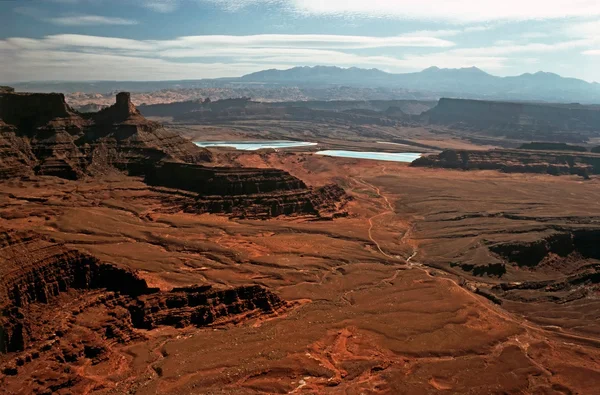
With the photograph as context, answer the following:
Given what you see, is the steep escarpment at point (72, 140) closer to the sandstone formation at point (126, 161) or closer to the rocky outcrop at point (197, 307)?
the sandstone formation at point (126, 161)

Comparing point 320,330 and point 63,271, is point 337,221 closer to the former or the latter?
point 320,330

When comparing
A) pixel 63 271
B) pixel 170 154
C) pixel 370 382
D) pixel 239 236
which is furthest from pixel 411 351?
pixel 170 154

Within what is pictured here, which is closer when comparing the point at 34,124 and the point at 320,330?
the point at 320,330

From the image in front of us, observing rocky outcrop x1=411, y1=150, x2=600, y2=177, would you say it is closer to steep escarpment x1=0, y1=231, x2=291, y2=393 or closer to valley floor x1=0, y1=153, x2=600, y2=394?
valley floor x1=0, y1=153, x2=600, y2=394

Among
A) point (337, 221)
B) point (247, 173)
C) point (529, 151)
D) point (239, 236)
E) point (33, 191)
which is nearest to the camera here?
point (239, 236)

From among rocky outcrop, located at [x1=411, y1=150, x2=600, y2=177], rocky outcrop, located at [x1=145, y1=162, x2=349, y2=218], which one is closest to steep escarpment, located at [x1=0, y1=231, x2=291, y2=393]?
rocky outcrop, located at [x1=145, y1=162, x2=349, y2=218]

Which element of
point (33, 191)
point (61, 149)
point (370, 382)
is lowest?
point (370, 382)
